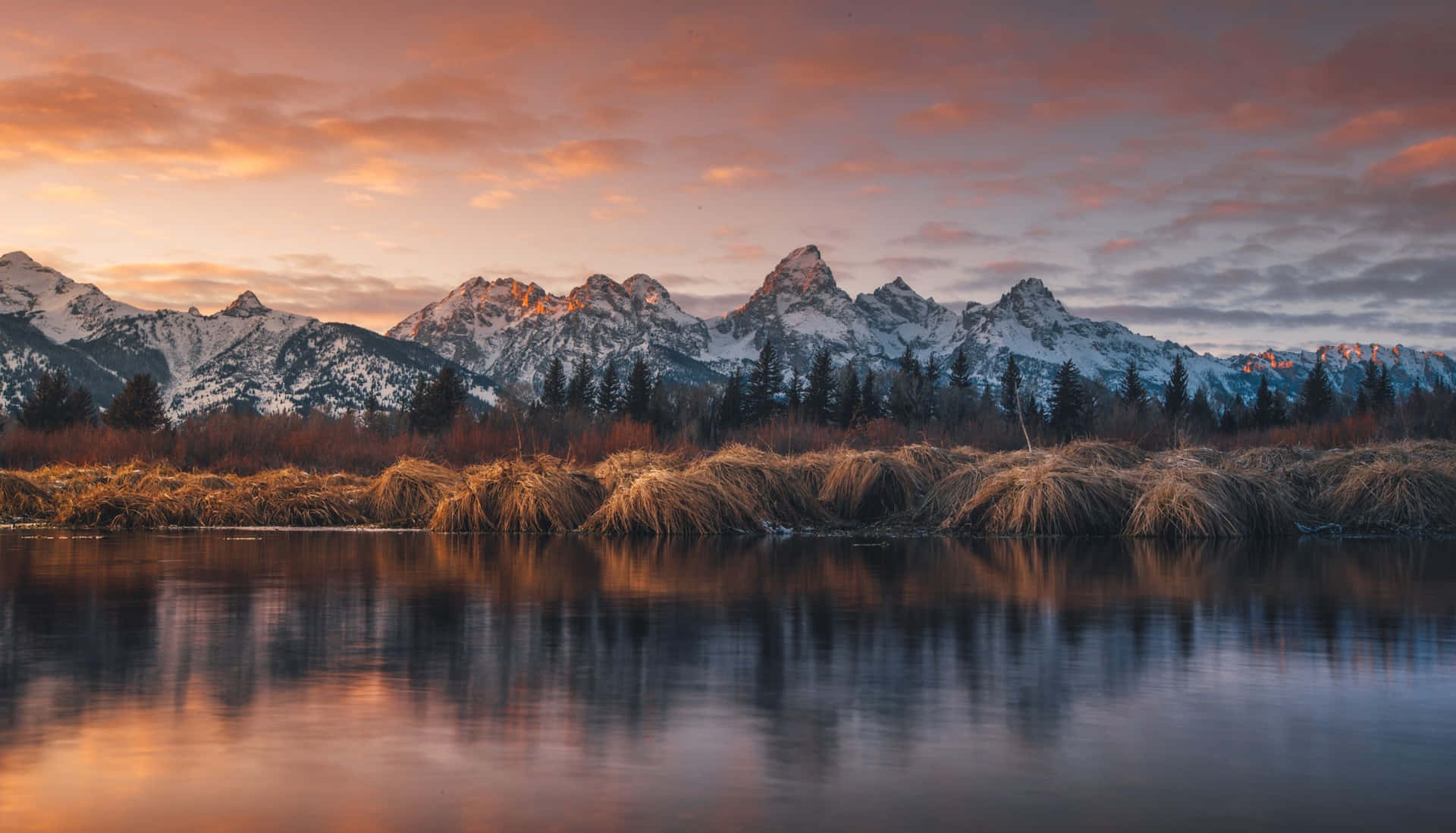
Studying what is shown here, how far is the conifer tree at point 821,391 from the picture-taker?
264 ft

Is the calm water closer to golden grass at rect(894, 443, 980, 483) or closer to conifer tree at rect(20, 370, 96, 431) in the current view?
golden grass at rect(894, 443, 980, 483)

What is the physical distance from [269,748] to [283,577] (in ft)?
22.9

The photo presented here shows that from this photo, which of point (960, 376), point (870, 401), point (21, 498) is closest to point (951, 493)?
point (21, 498)

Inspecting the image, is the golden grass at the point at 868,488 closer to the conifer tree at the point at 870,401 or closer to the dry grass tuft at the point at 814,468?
the dry grass tuft at the point at 814,468

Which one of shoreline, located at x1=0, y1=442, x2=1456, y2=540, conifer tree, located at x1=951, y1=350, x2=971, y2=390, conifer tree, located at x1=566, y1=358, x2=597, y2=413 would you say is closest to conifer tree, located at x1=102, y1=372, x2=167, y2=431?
conifer tree, located at x1=566, y1=358, x2=597, y2=413

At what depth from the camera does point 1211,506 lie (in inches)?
715

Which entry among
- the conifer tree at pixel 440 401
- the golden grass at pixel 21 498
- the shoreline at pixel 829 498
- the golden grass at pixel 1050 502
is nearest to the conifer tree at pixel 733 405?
the conifer tree at pixel 440 401

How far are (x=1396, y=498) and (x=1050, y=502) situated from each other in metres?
6.31

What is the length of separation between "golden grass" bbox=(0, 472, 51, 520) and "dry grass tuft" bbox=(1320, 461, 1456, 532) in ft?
78.3

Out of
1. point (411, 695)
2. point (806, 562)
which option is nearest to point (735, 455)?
point (806, 562)

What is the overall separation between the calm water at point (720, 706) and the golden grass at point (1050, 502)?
816 centimetres

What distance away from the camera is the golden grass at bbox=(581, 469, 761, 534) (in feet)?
62.4

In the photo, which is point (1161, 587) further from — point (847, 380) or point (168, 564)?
point (847, 380)

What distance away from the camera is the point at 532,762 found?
4195 mm
